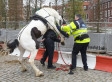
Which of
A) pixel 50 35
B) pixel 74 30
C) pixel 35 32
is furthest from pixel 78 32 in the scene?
pixel 35 32

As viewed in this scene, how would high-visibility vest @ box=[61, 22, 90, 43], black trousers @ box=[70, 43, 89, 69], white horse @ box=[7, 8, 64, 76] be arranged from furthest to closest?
1. black trousers @ box=[70, 43, 89, 69]
2. high-visibility vest @ box=[61, 22, 90, 43]
3. white horse @ box=[7, 8, 64, 76]

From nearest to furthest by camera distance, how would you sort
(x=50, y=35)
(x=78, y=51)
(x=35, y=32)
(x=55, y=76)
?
(x=55, y=76) → (x=35, y=32) → (x=78, y=51) → (x=50, y=35)

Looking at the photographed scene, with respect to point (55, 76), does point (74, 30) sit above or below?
above

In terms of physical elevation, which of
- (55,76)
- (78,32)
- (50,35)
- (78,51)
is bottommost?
(55,76)

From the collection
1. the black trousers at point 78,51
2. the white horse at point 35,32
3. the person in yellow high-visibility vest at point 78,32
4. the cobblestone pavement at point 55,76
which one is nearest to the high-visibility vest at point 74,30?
the person in yellow high-visibility vest at point 78,32

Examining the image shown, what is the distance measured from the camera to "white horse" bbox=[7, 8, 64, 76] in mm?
8227

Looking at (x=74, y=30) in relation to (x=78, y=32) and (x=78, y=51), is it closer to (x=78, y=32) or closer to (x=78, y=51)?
(x=78, y=32)

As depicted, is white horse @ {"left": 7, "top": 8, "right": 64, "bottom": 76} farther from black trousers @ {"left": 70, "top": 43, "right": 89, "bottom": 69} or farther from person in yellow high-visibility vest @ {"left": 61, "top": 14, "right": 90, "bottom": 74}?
black trousers @ {"left": 70, "top": 43, "right": 89, "bottom": 69}

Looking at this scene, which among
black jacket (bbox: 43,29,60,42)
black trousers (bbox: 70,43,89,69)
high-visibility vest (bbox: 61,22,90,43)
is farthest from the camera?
black jacket (bbox: 43,29,60,42)

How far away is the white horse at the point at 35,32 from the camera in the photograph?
8227mm

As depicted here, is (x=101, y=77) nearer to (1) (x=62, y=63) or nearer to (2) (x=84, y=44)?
(2) (x=84, y=44)

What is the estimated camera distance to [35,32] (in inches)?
334

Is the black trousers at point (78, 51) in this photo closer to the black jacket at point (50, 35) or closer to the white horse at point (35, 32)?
the white horse at point (35, 32)

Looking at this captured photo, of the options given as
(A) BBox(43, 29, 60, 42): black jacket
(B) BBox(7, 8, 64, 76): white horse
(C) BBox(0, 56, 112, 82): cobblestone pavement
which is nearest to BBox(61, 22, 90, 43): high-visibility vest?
(B) BBox(7, 8, 64, 76): white horse
